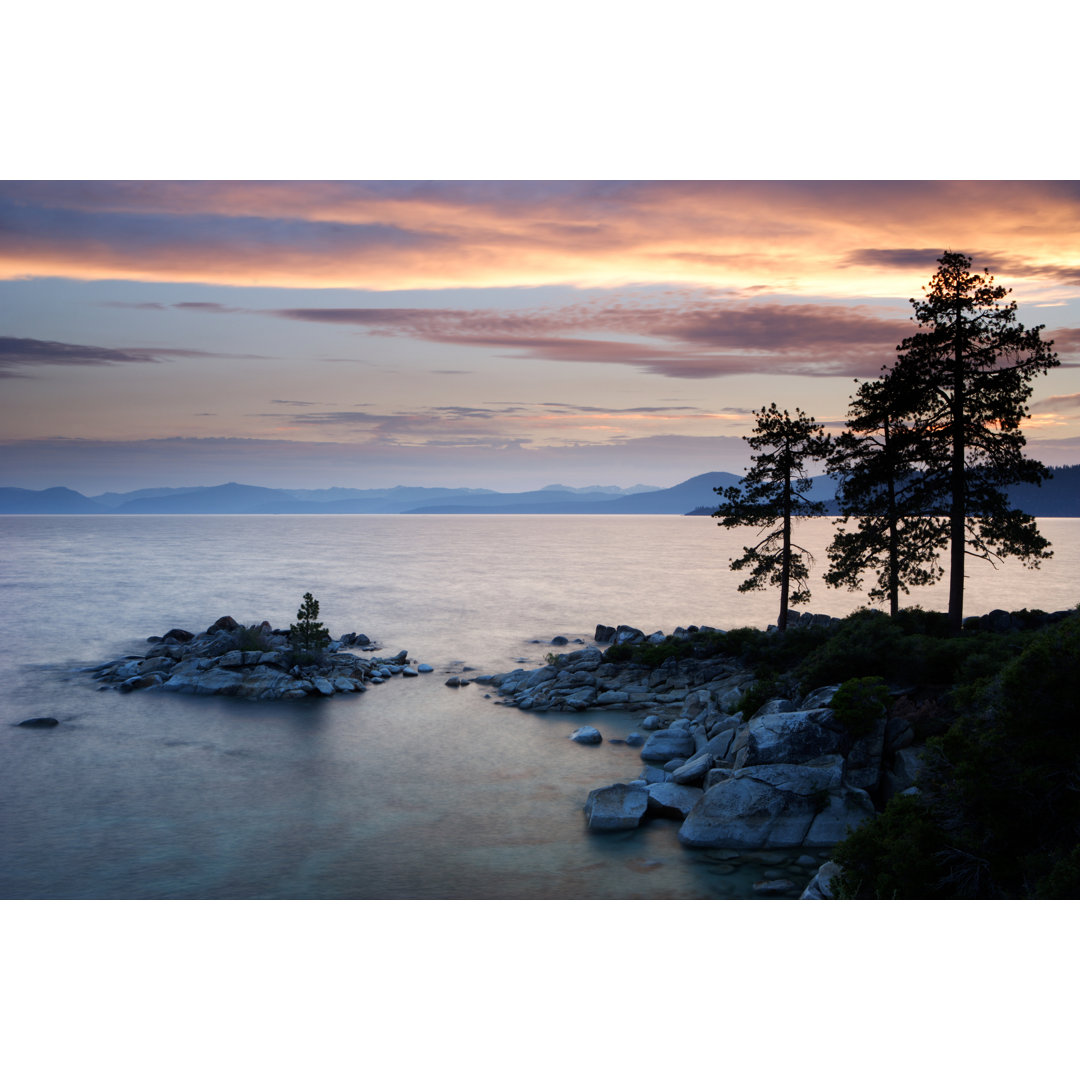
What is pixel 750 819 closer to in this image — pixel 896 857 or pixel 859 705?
pixel 859 705

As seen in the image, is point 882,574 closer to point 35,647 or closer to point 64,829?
point 64,829

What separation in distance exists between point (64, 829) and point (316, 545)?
108m

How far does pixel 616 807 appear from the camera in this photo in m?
14.2

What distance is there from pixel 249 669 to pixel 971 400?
85.5 ft

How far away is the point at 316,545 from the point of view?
392ft

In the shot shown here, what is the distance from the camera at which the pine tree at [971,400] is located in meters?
17.4

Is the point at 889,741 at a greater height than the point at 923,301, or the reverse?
the point at 923,301

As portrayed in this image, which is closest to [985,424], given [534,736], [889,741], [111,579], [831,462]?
[831,462]

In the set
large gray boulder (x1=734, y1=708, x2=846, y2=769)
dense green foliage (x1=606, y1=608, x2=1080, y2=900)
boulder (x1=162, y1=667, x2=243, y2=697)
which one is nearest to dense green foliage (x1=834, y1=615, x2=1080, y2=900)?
dense green foliage (x1=606, y1=608, x2=1080, y2=900)

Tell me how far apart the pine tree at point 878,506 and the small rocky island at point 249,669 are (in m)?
17.2

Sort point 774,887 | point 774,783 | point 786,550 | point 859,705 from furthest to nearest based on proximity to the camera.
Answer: point 786,550 → point 859,705 → point 774,783 → point 774,887

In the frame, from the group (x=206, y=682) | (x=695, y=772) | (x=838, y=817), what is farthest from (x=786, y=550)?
(x=206, y=682)

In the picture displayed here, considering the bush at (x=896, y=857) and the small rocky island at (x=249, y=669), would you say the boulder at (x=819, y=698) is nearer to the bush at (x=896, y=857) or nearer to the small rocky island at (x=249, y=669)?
the bush at (x=896, y=857)

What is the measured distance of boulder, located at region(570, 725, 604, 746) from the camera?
789 inches
